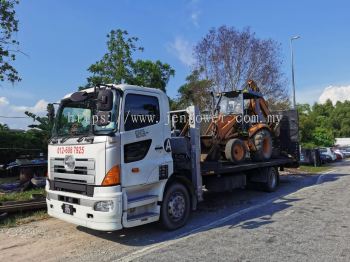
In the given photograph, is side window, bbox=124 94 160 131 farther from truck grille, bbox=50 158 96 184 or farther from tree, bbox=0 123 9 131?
tree, bbox=0 123 9 131

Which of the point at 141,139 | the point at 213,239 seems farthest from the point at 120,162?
the point at 213,239

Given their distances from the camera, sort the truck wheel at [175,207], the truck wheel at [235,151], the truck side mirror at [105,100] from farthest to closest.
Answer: the truck wheel at [235,151] → the truck wheel at [175,207] → the truck side mirror at [105,100]

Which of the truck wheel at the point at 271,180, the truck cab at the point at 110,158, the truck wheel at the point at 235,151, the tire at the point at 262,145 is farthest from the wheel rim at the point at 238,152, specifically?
the truck cab at the point at 110,158

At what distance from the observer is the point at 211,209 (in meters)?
9.54

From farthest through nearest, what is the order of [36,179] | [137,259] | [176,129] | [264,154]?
[36,179], [264,154], [176,129], [137,259]

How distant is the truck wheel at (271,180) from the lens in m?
12.1

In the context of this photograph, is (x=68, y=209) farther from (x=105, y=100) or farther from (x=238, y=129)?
(x=238, y=129)

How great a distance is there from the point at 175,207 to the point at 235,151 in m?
3.73

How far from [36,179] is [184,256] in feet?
28.8

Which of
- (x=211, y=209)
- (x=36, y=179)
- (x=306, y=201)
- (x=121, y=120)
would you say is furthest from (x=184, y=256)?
(x=36, y=179)

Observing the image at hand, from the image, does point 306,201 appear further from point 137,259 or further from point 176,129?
point 137,259

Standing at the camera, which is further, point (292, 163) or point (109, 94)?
point (292, 163)

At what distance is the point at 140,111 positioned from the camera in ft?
22.7

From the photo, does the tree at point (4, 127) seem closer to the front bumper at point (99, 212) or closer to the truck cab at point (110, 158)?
the truck cab at point (110, 158)
